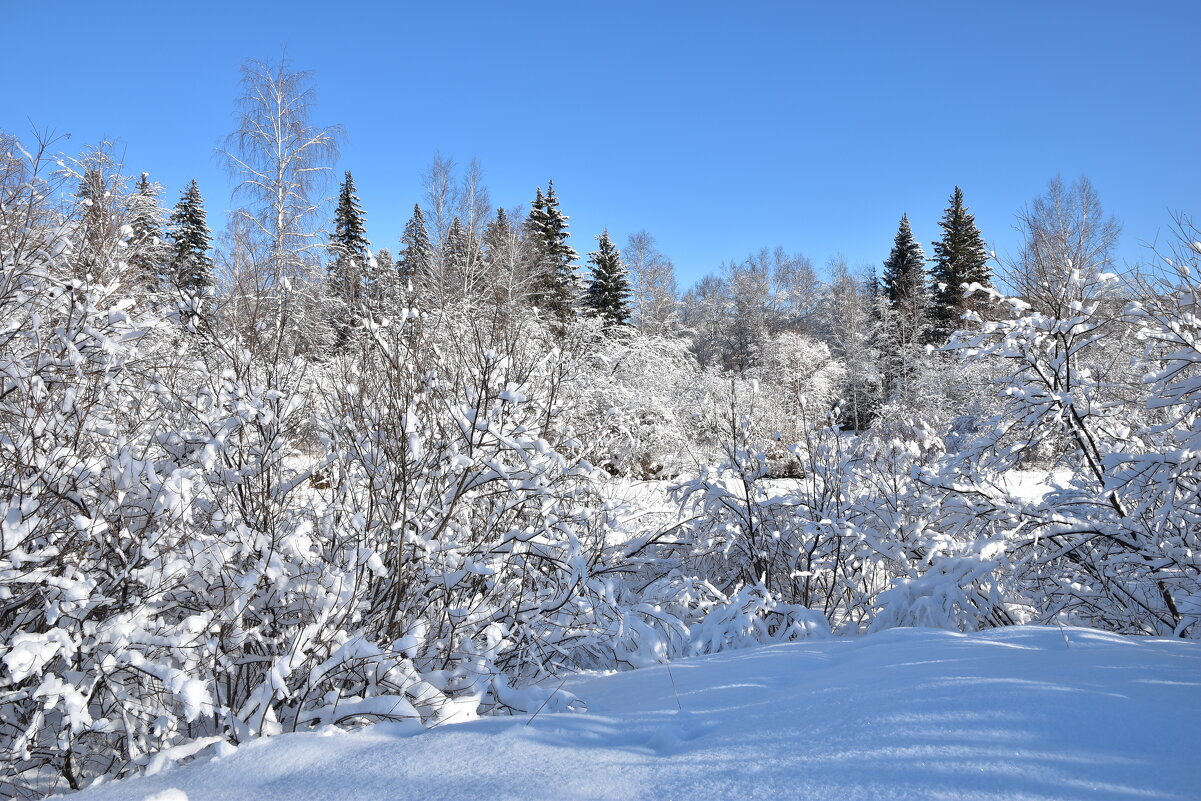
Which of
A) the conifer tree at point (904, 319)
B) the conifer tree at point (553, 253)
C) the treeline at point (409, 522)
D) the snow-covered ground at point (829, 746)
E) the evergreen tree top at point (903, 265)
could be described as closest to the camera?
the snow-covered ground at point (829, 746)

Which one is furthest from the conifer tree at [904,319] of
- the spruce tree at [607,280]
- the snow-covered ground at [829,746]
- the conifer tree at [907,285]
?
the snow-covered ground at [829,746]

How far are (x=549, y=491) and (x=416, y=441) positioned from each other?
0.88 m

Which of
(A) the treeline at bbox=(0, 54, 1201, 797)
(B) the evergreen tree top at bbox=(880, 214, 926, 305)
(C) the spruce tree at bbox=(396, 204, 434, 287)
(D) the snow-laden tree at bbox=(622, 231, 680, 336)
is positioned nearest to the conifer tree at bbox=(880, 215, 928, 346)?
(B) the evergreen tree top at bbox=(880, 214, 926, 305)

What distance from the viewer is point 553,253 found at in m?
25.9

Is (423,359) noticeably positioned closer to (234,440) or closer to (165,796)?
(234,440)

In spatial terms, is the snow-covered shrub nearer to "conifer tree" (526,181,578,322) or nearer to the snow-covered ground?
"conifer tree" (526,181,578,322)

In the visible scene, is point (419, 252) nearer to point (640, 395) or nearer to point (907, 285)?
point (640, 395)

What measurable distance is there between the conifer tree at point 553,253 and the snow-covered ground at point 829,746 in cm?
1857

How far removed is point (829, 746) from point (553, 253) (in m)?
25.4

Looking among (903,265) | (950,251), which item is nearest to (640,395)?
(950,251)

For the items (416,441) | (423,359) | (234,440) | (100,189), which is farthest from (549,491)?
(100,189)

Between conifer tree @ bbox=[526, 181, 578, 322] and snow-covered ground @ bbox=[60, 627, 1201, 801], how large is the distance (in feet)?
60.9

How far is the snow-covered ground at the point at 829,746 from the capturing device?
1390mm

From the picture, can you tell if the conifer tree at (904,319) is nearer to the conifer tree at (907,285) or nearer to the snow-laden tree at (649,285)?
the conifer tree at (907,285)
